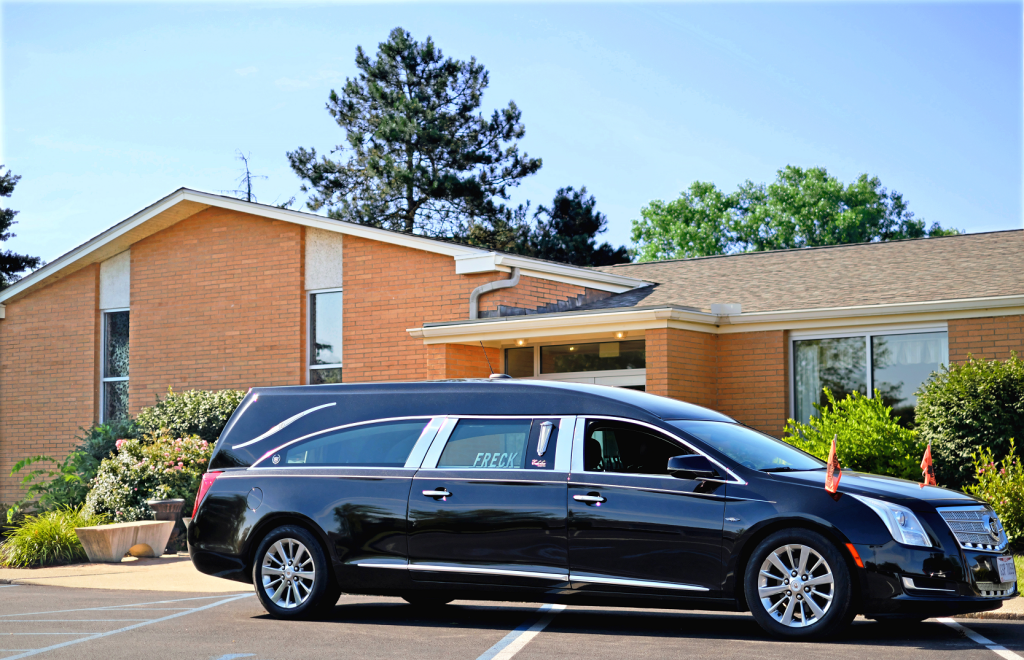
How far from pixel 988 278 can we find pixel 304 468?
11.1 meters

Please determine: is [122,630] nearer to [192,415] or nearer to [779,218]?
[192,415]

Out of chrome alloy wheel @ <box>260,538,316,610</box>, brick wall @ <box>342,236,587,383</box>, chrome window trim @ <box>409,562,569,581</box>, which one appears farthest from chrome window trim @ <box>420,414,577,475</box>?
brick wall @ <box>342,236,587,383</box>

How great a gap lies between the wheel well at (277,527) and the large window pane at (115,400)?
13.2 meters

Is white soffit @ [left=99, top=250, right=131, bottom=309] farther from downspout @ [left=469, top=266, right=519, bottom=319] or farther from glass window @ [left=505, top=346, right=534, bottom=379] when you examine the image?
glass window @ [left=505, top=346, right=534, bottom=379]

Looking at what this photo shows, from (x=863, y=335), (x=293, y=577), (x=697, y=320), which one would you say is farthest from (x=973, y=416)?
(x=293, y=577)

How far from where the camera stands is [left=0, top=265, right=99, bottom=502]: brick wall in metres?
21.9

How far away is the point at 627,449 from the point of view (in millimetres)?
8602

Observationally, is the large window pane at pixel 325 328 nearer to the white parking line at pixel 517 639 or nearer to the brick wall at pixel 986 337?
the brick wall at pixel 986 337

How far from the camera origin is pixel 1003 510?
12039 millimetres

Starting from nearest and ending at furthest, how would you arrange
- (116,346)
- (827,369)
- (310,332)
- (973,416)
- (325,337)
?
(973,416) < (827,369) < (325,337) < (310,332) < (116,346)

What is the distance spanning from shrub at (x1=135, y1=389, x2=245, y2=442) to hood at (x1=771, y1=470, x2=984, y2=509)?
485 inches

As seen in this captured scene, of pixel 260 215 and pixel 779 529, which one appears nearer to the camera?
pixel 779 529

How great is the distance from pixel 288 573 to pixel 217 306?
12160 mm

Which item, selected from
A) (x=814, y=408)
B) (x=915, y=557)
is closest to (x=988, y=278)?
(x=814, y=408)
